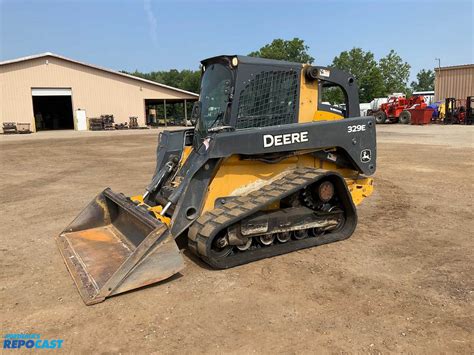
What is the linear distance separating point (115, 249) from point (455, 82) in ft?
160

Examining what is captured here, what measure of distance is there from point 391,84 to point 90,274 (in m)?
84.7

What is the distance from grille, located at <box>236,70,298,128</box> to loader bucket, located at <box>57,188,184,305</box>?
1775 mm

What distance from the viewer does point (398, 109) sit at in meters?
34.8

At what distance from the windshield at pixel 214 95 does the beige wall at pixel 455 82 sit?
4635cm

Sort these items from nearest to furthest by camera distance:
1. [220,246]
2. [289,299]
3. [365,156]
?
[289,299]
[220,246]
[365,156]

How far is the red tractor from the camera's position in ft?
112

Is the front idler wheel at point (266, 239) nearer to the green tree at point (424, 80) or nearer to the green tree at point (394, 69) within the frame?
the green tree at point (394, 69)

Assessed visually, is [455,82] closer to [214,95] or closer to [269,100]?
[269,100]

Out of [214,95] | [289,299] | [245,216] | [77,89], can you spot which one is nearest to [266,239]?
[245,216]

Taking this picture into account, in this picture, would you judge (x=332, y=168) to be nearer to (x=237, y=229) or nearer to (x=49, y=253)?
(x=237, y=229)

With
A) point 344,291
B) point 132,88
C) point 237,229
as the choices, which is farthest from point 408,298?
point 132,88

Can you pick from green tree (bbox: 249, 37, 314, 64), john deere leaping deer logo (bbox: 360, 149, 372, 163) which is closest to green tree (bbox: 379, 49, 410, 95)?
green tree (bbox: 249, 37, 314, 64)

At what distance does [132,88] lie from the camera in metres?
37.2

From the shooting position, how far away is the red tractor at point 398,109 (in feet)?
112
